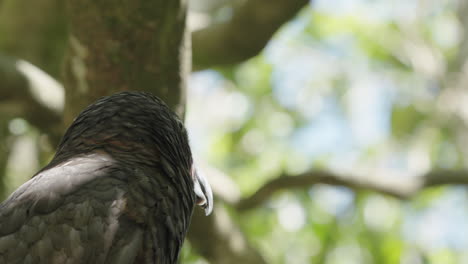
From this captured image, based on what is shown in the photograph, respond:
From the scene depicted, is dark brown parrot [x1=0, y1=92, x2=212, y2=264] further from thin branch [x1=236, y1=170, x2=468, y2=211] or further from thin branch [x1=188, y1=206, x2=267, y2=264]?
thin branch [x1=236, y1=170, x2=468, y2=211]

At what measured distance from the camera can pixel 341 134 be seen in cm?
1449

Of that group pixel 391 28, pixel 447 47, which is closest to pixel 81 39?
pixel 391 28

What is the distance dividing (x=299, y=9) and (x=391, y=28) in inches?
316

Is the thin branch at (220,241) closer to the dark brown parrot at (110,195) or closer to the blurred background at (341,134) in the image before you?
the blurred background at (341,134)

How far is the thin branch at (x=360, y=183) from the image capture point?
570 cm

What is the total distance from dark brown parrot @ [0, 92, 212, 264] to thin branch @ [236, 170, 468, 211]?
7.85 ft

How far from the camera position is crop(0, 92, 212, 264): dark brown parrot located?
2.61 meters

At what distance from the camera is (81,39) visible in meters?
3.69

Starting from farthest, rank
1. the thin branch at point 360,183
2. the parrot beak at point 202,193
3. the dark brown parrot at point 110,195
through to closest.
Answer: the thin branch at point 360,183 < the parrot beak at point 202,193 < the dark brown parrot at point 110,195

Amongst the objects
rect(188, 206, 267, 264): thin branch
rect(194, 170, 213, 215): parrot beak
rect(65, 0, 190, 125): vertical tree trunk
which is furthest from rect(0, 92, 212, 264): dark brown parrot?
rect(188, 206, 267, 264): thin branch

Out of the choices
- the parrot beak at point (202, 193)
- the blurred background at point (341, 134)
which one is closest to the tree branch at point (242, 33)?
the blurred background at point (341, 134)

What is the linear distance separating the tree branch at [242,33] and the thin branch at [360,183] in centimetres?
112

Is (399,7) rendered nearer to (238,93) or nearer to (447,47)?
(447,47)

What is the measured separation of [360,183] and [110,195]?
3651mm
